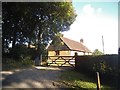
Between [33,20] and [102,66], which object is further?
[33,20]

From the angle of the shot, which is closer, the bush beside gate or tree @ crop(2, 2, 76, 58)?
the bush beside gate

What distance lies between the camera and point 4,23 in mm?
25594

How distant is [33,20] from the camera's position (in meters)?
26.9

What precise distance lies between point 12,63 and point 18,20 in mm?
5485

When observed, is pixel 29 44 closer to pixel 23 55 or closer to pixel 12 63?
pixel 23 55

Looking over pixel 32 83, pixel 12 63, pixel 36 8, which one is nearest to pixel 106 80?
pixel 32 83

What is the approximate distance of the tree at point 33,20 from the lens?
25.0m

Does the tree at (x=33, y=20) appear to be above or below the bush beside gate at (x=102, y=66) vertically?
above

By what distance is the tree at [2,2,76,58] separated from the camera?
984 inches

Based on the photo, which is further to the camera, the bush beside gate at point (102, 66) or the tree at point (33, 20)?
the tree at point (33, 20)

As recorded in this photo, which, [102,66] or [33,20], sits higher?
[33,20]

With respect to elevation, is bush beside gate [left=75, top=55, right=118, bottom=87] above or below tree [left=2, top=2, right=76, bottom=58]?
below

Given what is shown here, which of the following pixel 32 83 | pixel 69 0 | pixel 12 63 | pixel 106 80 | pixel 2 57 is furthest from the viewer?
pixel 69 0

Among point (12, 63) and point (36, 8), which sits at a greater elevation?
point (36, 8)
